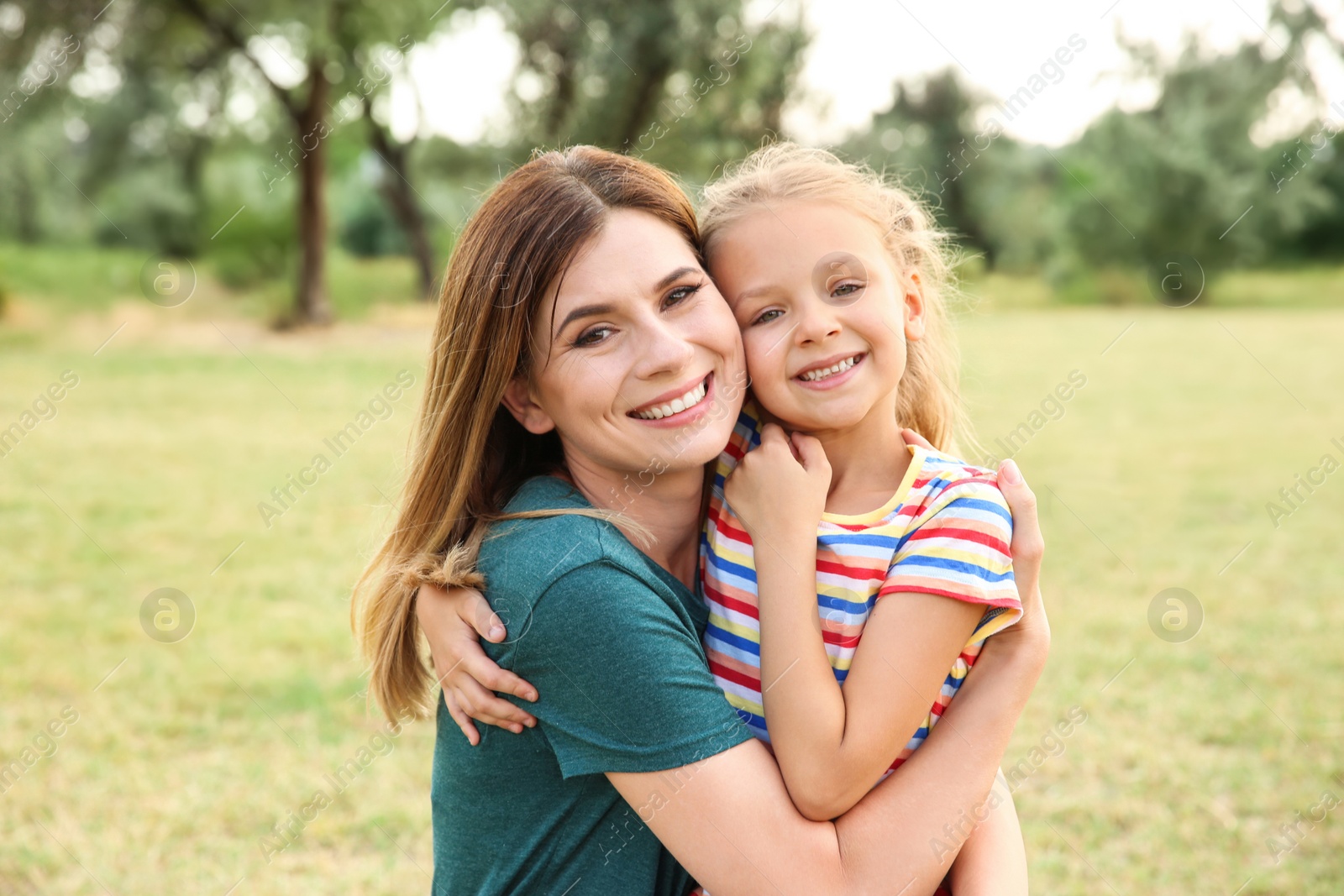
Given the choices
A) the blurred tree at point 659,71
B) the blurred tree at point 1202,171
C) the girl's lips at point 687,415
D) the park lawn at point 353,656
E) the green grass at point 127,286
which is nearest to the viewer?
the girl's lips at point 687,415

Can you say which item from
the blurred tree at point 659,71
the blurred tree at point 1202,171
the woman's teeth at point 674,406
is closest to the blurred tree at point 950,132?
the blurred tree at point 1202,171

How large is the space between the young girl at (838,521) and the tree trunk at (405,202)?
788 inches

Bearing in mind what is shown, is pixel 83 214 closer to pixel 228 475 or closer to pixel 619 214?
pixel 228 475

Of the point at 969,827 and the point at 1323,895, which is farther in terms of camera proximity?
the point at 1323,895

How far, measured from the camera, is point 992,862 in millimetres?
1985

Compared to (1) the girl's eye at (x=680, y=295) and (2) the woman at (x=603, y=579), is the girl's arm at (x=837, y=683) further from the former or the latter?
(1) the girl's eye at (x=680, y=295)

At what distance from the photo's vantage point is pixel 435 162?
88.5ft

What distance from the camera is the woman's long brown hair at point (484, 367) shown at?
1940 mm

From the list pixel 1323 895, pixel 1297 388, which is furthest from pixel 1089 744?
pixel 1297 388

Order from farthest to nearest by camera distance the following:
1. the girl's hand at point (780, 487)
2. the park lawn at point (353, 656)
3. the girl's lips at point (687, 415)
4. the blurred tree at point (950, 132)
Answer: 1. the blurred tree at point (950, 132)
2. the park lawn at point (353, 656)
3. the girl's lips at point (687, 415)
4. the girl's hand at point (780, 487)

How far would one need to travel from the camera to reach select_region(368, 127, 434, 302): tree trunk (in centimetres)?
2234

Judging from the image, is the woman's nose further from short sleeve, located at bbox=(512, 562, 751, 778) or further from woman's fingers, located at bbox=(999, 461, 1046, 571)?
woman's fingers, located at bbox=(999, 461, 1046, 571)

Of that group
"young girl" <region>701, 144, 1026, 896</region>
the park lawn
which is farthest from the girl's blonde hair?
the park lawn

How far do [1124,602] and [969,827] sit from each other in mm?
4903
